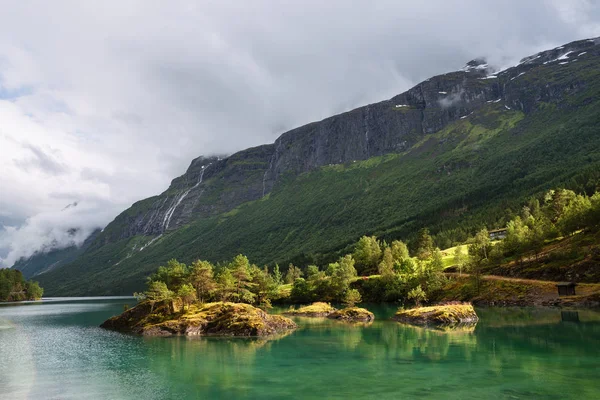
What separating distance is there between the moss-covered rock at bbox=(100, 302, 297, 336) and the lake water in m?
5.77

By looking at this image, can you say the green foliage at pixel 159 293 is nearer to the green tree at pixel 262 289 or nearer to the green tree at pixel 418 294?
the green tree at pixel 262 289

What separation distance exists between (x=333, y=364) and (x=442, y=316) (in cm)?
4644

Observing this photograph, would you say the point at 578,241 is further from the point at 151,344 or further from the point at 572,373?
the point at 151,344

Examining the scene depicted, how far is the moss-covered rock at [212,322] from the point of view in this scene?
85.9m

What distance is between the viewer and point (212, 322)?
9000 cm

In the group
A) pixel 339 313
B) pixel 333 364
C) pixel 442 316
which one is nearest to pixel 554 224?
pixel 442 316

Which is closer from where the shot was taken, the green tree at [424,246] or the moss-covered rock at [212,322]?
the moss-covered rock at [212,322]

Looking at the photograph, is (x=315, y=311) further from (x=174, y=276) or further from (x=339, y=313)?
(x=174, y=276)

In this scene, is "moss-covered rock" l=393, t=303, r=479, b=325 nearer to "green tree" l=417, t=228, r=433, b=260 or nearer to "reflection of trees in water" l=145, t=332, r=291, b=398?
"reflection of trees in water" l=145, t=332, r=291, b=398

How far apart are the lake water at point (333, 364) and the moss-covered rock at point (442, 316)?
18.1ft

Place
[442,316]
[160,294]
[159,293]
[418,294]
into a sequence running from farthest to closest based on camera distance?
1. [418,294]
2. [159,293]
3. [160,294]
4. [442,316]

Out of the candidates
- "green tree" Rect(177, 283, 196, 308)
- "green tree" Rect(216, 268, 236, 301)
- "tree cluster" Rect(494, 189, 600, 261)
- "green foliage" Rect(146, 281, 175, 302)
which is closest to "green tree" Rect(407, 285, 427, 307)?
"tree cluster" Rect(494, 189, 600, 261)

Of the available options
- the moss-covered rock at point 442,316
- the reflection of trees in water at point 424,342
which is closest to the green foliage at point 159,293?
the reflection of trees in water at point 424,342

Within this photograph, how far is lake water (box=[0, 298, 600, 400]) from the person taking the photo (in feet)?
128
